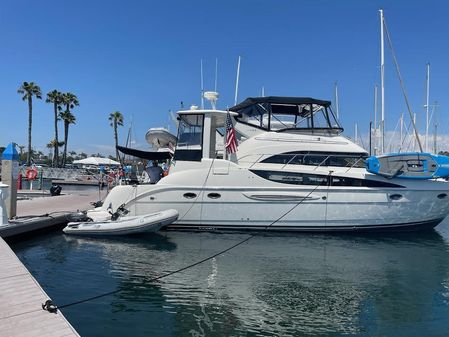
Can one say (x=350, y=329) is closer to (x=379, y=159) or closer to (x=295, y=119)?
(x=379, y=159)

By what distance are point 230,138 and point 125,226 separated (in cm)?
448

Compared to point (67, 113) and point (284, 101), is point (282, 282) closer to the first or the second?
point (284, 101)

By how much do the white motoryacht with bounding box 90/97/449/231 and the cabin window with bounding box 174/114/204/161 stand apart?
0.09 metres

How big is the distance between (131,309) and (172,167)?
8.52 meters

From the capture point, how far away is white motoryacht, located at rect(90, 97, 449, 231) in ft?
46.9

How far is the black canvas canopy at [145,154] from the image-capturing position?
16.0m

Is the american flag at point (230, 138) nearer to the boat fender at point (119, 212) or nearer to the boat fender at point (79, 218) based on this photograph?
the boat fender at point (119, 212)

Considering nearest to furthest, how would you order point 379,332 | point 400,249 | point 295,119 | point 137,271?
1. point 379,332
2. point 137,271
3. point 400,249
4. point 295,119

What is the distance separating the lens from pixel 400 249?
12617 millimetres

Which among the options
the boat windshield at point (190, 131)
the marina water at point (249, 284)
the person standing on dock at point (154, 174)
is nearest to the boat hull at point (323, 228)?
the marina water at point (249, 284)

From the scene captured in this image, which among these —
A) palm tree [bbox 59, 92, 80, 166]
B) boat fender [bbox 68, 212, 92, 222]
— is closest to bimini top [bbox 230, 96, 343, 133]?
boat fender [bbox 68, 212, 92, 222]

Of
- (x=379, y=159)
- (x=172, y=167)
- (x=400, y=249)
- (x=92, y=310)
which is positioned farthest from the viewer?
(x=172, y=167)

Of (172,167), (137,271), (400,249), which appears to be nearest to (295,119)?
(172,167)

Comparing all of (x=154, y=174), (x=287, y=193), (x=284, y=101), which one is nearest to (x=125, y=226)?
(x=154, y=174)
